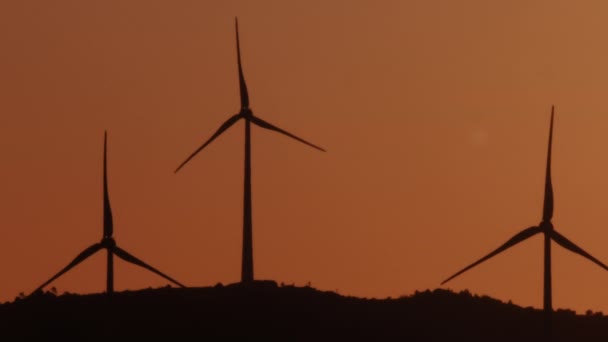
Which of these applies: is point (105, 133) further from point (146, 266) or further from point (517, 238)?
point (517, 238)

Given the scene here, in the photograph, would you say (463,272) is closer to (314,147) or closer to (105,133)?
(314,147)

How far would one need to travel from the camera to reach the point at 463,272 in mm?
196375

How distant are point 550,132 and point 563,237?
846cm

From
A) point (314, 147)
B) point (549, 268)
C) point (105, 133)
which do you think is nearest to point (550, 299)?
point (549, 268)

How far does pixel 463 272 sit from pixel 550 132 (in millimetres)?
10580

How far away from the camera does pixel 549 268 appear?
641 ft

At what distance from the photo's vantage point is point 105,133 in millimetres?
198125

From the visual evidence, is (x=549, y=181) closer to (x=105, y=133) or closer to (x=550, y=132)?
(x=550, y=132)

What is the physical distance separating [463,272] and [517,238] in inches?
213

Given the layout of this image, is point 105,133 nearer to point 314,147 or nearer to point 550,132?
point 314,147

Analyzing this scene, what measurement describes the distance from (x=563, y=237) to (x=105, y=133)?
3023 centimetres

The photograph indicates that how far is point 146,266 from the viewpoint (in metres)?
200

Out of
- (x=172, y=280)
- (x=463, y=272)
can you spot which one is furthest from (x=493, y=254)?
(x=172, y=280)

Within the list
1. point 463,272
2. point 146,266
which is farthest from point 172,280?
point 463,272
